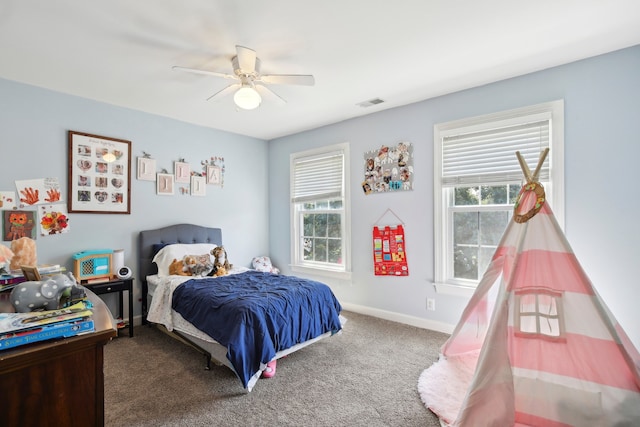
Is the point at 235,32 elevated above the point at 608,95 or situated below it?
above

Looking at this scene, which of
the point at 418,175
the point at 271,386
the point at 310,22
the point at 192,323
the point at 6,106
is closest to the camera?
the point at 310,22

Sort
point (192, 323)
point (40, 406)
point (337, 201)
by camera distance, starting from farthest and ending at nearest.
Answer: point (337, 201) < point (192, 323) < point (40, 406)

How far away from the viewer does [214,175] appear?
443 cm

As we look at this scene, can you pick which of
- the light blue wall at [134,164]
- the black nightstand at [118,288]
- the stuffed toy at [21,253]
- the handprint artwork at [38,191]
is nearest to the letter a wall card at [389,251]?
the light blue wall at [134,164]

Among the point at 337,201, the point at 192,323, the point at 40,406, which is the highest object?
the point at 337,201

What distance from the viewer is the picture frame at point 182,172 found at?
4039 millimetres

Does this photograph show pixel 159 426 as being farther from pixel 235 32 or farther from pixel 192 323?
pixel 235 32

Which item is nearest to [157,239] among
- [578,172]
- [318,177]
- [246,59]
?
[318,177]

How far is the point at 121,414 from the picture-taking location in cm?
204

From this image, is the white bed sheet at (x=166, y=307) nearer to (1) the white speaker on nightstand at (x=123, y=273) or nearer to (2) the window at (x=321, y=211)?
(1) the white speaker on nightstand at (x=123, y=273)

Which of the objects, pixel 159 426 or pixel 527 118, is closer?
pixel 159 426

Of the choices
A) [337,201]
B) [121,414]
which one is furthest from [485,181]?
[121,414]

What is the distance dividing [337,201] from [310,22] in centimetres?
250

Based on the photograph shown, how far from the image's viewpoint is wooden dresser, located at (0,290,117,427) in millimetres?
862
